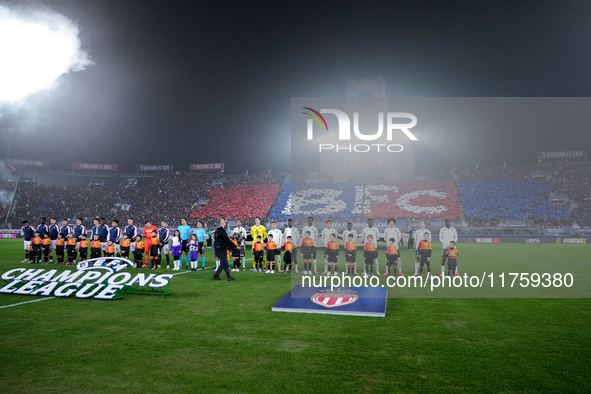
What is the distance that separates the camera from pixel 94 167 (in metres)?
54.4

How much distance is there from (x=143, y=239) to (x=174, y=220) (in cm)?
2735

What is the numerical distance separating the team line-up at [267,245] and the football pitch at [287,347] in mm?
3470

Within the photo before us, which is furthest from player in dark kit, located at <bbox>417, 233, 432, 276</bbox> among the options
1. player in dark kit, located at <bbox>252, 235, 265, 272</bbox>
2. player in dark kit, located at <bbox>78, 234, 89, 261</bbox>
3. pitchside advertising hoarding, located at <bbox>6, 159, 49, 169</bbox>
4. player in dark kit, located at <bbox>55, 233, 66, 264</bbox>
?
pitchside advertising hoarding, located at <bbox>6, 159, 49, 169</bbox>

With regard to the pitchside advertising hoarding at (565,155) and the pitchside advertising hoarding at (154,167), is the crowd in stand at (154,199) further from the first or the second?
the pitchside advertising hoarding at (565,155)

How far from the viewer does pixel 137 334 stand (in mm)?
5832

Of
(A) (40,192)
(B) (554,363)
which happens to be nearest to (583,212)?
(B) (554,363)

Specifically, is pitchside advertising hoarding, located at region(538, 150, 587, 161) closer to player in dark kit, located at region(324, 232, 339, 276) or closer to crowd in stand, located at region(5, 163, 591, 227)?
crowd in stand, located at region(5, 163, 591, 227)

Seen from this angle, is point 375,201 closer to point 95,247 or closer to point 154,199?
point 95,247

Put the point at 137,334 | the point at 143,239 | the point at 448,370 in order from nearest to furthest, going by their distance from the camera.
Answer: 1. the point at 448,370
2. the point at 137,334
3. the point at 143,239

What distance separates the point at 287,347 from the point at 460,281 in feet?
24.6

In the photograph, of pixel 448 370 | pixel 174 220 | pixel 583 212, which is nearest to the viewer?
pixel 448 370

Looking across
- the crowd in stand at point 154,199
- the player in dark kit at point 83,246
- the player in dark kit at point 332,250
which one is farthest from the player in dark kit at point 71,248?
the crowd in stand at point 154,199

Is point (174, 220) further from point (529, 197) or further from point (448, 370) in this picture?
point (448, 370)

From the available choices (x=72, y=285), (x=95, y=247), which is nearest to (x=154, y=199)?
(x=95, y=247)
